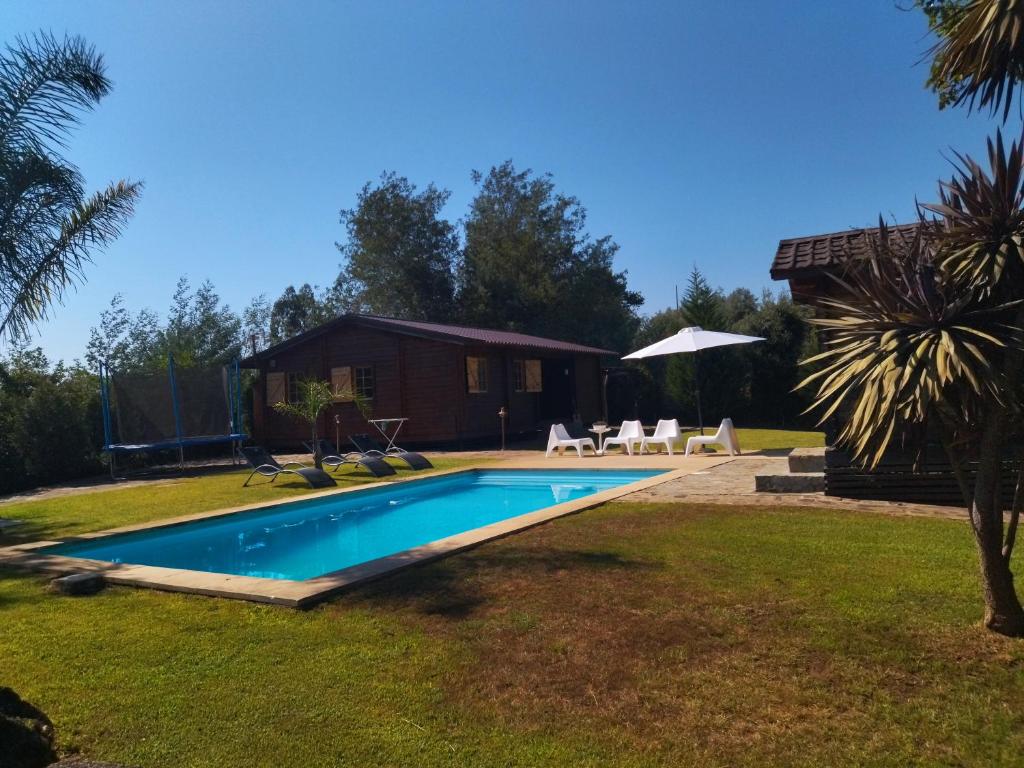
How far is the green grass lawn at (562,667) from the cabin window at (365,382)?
15.3 m

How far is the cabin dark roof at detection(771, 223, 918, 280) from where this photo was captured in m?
7.13

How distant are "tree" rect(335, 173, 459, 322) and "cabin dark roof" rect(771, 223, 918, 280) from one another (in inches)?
1287

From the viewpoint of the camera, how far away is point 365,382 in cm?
2102

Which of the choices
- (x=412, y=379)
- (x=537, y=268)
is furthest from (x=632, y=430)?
(x=537, y=268)

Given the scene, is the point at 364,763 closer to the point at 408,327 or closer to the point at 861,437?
the point at 861,437

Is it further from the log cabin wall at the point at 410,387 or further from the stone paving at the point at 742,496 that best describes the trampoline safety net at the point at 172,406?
the stone paving at the point at 742,496

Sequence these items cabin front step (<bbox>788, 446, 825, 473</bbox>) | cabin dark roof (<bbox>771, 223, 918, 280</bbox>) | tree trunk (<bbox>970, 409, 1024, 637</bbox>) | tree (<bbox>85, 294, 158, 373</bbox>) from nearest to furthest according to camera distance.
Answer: tree trunk (<bbox>970, 409, 1024, 637</bbox>)
cabin dark roof (<bbox>771, 223, 918, 280</bbox>)
cabin front step (<bbox>788, 446, 825, 473</bbox>)
tree (<bbox>85, 294, 158, 373</bbox>)

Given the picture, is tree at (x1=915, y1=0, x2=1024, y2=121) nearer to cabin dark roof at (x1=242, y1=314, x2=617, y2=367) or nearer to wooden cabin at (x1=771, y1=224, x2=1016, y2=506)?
wooden cabin at (x1=771, y1=224, x2=1016, y2=506)

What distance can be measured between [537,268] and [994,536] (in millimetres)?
35004

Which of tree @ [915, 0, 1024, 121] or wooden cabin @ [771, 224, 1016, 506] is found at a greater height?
tree @ [915, 0, 1024, 121]

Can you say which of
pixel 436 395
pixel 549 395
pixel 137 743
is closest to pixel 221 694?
pixel 137 743

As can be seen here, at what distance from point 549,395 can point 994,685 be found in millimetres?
22027

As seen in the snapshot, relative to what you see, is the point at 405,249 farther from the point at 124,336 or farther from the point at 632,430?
the point at 632,430

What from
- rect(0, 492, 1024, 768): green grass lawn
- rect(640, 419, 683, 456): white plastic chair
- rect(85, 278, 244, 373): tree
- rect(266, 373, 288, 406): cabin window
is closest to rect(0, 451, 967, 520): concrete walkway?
rect(640, 419, 683, 456): white plastic chair
